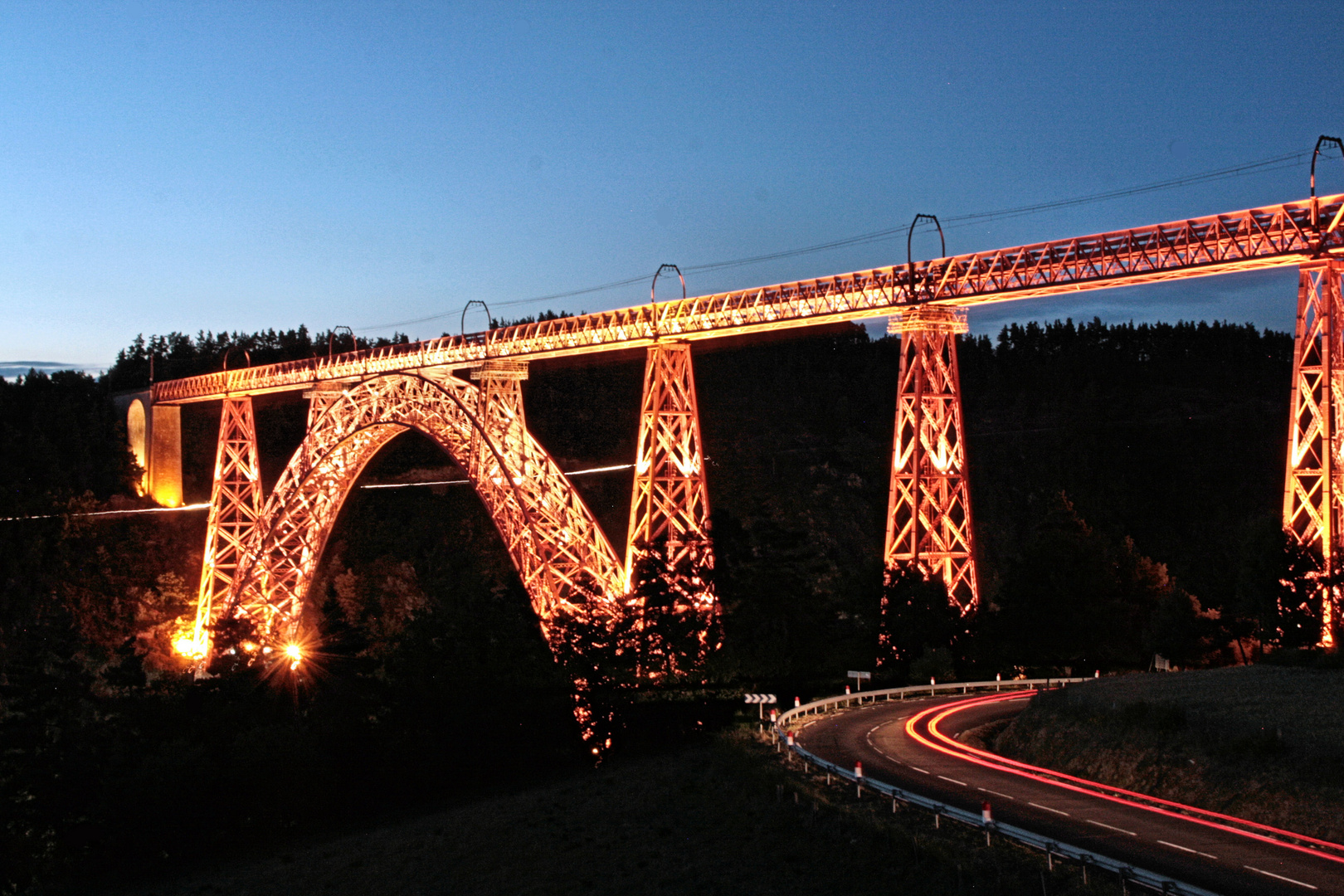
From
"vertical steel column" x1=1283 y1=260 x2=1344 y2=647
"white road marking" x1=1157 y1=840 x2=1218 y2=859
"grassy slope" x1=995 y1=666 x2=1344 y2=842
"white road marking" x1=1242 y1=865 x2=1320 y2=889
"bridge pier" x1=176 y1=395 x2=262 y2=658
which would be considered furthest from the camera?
"bridge pier" x1=176 y1=395 x2=262 y2=658

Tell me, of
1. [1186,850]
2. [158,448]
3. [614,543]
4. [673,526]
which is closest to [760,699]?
[673,526]

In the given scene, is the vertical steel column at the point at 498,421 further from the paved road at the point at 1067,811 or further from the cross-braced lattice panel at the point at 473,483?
the paved road at the point at 1067,811

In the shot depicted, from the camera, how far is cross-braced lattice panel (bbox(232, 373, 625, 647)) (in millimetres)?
38594

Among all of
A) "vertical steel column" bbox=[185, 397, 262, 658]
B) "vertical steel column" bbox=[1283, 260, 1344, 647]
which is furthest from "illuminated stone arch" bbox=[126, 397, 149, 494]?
"vertical steel column" bbox=[1283, 260, 1344, 647]

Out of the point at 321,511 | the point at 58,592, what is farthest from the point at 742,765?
the point at 58,592

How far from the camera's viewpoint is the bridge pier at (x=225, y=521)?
57.1m

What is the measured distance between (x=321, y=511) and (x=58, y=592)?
1722 cm

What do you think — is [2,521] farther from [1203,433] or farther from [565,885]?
[1203,433]

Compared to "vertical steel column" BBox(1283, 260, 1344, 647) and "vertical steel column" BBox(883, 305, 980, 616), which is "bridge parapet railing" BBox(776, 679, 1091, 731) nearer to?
"vertical steel column" BBox(883, 305, 980, 616)

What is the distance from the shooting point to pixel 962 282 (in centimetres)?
2897

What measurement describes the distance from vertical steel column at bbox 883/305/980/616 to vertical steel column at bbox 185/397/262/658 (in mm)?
33658

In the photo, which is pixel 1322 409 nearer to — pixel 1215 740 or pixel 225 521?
pixel 1215 740

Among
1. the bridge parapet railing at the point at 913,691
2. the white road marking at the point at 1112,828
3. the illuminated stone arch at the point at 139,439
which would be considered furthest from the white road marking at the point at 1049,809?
the illuminated stone arch at the point at 139,439

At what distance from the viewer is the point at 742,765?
22.8 m
